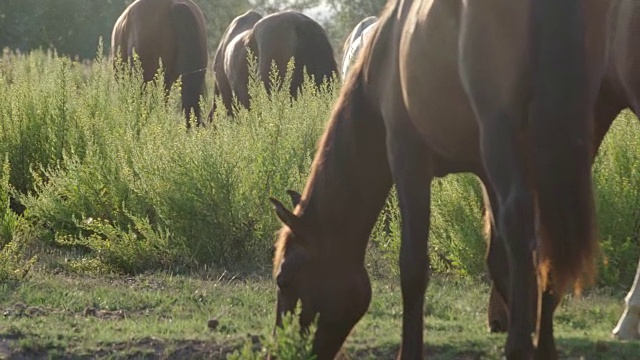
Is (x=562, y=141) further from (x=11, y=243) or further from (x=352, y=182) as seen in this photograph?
(x=11, y=243)

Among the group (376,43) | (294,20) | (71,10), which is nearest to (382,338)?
(376,43)

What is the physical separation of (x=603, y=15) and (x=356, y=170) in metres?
1.38

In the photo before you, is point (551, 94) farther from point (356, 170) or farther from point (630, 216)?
point (630, 216)

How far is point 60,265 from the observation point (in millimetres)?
8164

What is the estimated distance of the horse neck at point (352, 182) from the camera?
5430 mm

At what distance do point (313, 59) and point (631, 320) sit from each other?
24.1 feet

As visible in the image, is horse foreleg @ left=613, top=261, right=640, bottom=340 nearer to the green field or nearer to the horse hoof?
the green field

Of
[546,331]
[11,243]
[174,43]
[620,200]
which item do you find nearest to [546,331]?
[546,331]

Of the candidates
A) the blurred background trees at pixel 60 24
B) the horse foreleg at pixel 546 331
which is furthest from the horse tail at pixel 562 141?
the blurred background trees at pixel 60 24

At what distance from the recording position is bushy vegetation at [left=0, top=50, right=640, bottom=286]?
25.8 feet

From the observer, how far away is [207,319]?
6.60 metres

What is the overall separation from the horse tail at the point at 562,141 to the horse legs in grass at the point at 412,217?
32.0 inches

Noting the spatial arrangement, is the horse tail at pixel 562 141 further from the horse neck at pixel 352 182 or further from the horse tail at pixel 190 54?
the horse tail at pixel 190 54

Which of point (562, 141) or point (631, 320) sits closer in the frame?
point (562, 141)
